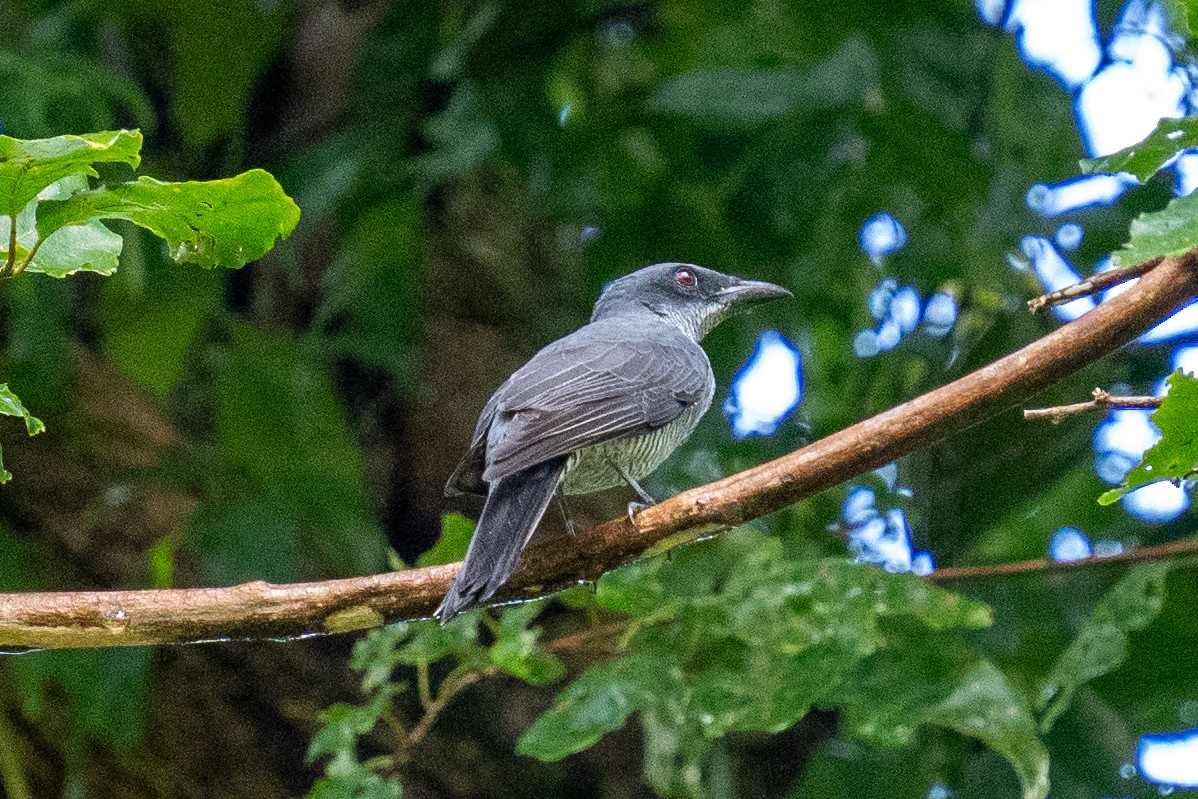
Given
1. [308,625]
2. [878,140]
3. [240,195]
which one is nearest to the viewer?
[240,195]

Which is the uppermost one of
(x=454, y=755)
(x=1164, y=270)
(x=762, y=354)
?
(x=1164, y=270)

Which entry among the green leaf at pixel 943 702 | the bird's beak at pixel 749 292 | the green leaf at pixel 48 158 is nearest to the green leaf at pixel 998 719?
the green leaf at pixel 943 702

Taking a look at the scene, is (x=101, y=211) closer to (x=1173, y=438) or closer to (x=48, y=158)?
(x=48, y=158)

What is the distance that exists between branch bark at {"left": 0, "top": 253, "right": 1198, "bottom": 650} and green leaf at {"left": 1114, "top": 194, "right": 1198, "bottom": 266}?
0.31 meters

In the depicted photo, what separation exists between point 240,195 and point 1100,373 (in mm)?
2959

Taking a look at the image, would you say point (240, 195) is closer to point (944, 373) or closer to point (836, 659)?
point (836, 659)

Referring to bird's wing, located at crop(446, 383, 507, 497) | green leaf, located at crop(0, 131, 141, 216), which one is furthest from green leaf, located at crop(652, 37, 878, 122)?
A: green leaf, located at crop(0, 131, 141, 216)

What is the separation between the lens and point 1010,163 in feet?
14.8

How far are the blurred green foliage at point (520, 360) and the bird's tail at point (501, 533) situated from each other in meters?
0.30

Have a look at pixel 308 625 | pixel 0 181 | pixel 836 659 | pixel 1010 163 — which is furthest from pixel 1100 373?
pixel 0 181

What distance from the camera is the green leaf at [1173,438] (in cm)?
185

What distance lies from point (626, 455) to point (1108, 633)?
125 cm

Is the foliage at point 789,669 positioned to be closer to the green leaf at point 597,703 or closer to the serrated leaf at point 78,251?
the green leaf at point 597,703

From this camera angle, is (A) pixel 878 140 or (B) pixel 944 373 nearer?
(B) pixel 944 373
